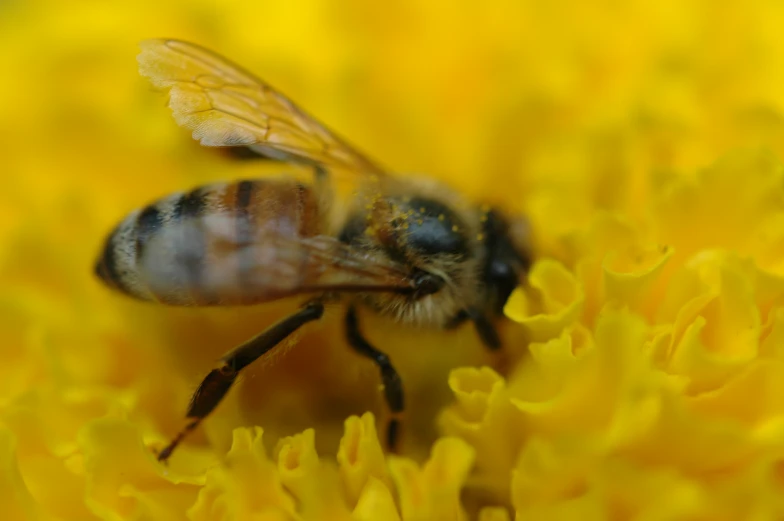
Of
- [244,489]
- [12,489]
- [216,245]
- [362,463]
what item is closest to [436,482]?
[362,463]

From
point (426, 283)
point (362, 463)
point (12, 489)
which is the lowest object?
point (12, 489)

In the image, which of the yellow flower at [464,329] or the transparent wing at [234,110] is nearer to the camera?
the yellow flower at [464,329]

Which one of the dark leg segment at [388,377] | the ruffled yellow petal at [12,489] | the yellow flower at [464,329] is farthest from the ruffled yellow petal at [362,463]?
the ruffled yellow petal at [12,489]

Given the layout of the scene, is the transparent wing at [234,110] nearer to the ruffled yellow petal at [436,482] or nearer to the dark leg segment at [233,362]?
the dark leg segment at [233,362]

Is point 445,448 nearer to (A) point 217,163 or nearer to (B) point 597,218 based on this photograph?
(B) point 597,218

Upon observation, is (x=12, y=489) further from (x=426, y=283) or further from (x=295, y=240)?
(x=426, y=283)

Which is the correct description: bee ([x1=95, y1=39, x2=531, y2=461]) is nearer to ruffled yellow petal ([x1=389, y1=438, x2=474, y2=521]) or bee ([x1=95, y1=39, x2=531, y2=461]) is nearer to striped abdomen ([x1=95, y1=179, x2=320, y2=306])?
striped abdomen ([x1=95, y1=179, x2=320, y2=306])
